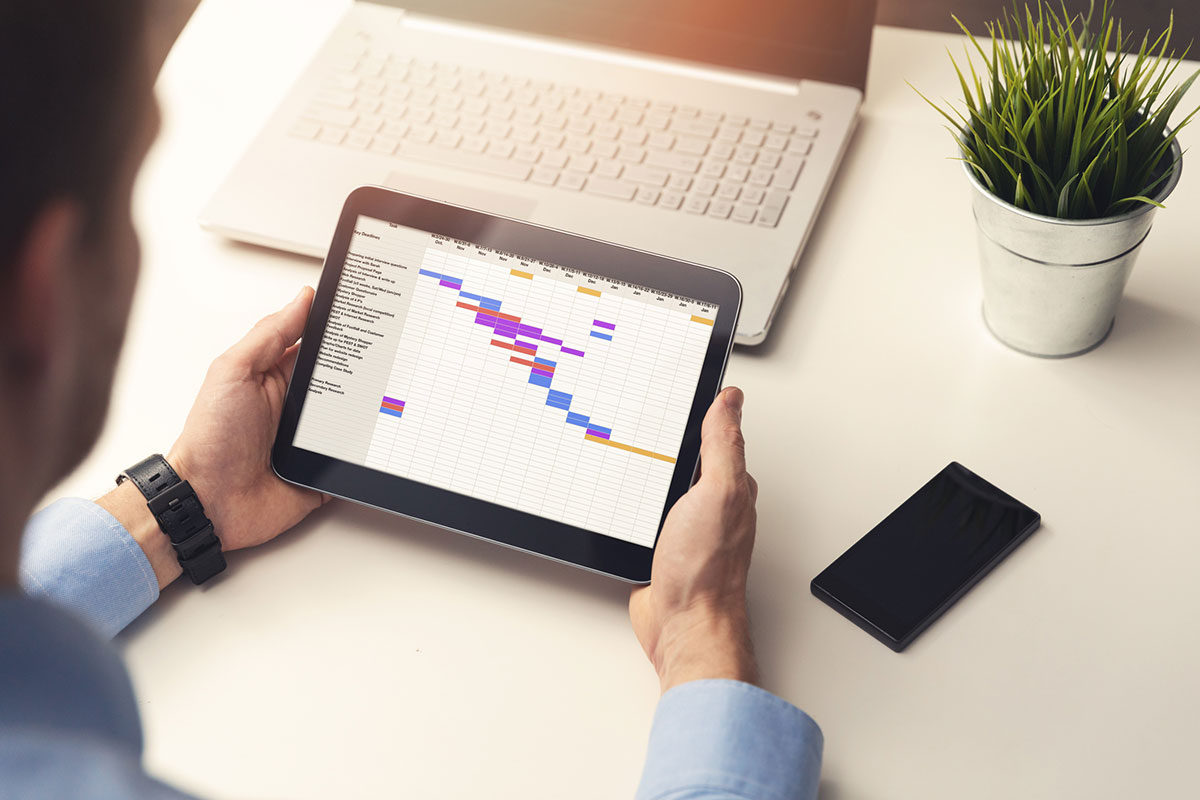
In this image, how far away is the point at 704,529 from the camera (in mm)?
682

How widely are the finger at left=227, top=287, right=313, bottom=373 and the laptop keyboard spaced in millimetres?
252

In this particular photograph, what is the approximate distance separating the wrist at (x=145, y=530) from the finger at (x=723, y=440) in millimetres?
378

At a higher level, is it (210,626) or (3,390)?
(3,390)

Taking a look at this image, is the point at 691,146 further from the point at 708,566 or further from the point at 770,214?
the point at 708,566

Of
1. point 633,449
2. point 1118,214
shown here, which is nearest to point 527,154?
point 633,449

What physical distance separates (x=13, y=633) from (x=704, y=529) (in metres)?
0.41

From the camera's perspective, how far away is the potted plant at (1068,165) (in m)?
0.71

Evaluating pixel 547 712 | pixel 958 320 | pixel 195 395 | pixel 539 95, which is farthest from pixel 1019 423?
pixel 195 395

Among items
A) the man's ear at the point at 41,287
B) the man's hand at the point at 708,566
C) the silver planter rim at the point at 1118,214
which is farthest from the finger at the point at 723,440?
the man's ear at the point at 41,287

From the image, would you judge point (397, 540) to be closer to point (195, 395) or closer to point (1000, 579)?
point (195, 395)

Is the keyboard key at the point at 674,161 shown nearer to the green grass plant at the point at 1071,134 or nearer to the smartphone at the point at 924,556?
the green grass plant at the point at 1071,134

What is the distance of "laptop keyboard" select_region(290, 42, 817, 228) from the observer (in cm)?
94

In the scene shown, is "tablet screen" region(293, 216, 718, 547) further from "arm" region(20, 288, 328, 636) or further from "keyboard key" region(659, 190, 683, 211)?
"keyboard key" region(659, 190, 683, 211)

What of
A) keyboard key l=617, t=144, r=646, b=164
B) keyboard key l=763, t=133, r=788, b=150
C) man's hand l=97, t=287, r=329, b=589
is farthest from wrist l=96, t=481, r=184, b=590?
keyboard key l=763, t=133, r=788, b=150
